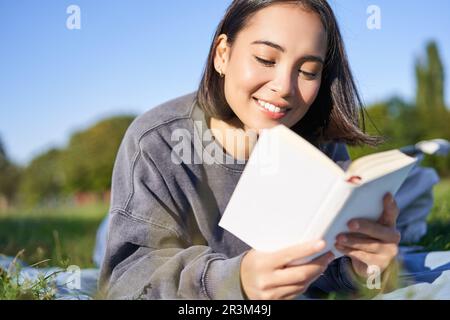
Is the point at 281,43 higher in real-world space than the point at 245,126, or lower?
higher

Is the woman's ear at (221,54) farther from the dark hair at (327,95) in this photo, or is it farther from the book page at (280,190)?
the book page at (280,190)

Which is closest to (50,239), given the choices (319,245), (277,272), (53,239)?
(53,239)

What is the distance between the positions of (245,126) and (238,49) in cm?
26

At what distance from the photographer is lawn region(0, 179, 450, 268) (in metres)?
2.73

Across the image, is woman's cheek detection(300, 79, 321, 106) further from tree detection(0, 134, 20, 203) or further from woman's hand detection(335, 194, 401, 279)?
tree detection(0, 134, 20, 203)

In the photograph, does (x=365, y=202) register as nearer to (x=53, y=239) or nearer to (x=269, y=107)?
(x=269, y=107)

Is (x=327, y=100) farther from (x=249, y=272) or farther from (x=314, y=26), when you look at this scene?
(x=249, y=272)

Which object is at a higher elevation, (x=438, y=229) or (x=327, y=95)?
(x=327, y=95)

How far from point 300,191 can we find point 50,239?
273 centimetres

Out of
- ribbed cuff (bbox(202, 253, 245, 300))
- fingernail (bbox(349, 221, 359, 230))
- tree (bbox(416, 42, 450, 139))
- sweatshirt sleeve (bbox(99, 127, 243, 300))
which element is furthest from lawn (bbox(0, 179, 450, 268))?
tree (bbox(416, 42, 450, 139))

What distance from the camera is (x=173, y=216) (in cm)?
167

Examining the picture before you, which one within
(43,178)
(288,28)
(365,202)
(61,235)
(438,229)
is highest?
(288,28)

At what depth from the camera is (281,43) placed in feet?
4.99
